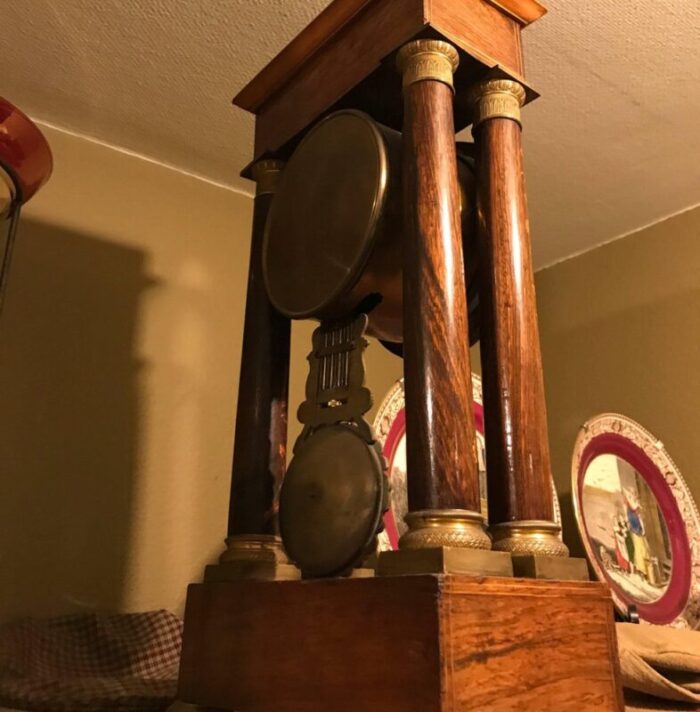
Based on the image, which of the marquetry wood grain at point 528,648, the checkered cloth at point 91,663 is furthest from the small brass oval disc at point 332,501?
the checkered cloth at point 91,663

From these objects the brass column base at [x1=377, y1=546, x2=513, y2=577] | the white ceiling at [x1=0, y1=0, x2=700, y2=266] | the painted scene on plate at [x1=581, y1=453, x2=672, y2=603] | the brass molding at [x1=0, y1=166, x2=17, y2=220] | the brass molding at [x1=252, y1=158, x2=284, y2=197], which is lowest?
the brass column base at [x1=377, y1=546, x2=513, y2=577]

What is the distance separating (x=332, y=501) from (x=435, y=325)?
0.21 m

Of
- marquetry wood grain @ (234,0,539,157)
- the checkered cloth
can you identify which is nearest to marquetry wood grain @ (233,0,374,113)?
marquetry wood grain @ (234,0,539,157)

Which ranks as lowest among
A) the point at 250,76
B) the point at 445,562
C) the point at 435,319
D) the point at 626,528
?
the point at 445,562

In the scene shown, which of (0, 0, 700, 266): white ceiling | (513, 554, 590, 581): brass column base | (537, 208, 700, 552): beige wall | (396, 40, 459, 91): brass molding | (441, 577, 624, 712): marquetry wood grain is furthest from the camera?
(537, 208, 700, 552): beige wall

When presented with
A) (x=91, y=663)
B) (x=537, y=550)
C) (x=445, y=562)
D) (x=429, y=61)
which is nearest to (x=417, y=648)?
(x=445, y=562)

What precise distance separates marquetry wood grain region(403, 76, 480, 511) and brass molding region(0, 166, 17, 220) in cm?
52

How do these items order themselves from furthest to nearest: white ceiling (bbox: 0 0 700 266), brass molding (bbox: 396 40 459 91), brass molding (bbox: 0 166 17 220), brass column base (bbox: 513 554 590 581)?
white ceiling (bbox: 0 0 700 266)
brass molding (bbox: 0 166 17 220)
brass molding (bbox: 396 40 459 91)
brass column base (bbox: 513 554 590 581)

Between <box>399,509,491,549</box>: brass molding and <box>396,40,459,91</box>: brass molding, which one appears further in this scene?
Result: <box>396,40,459,91</box>: brass molding

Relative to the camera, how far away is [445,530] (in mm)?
667

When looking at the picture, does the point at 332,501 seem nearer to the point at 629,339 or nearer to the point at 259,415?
the point at 259,415

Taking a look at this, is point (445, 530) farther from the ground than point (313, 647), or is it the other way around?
point (445, 530)

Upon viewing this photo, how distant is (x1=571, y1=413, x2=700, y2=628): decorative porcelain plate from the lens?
1418 mm

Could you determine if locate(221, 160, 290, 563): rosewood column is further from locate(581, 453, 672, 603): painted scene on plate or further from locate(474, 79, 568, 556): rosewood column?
locate(581, 453, 672, 603): painted scene on plate
